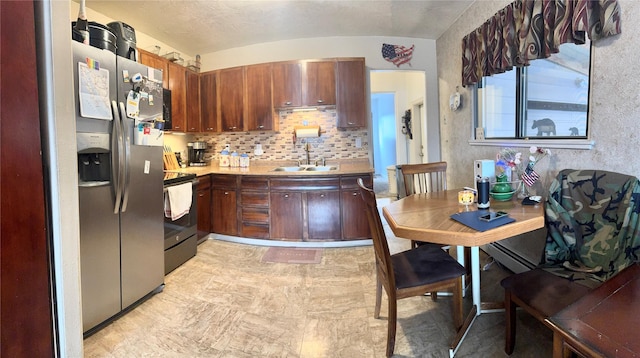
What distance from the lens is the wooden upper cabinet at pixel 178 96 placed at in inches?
138

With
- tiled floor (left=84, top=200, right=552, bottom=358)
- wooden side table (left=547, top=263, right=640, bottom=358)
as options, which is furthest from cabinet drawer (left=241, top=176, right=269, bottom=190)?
wooden side table (left=547, top=263, right=640, bottom=358)

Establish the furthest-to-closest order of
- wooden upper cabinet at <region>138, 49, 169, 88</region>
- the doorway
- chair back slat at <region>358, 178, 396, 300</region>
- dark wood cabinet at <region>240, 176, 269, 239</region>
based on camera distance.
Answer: the doorway → dark wood cabinet at <region>240, 176, 269, 239</region> → wooden upper cabinet at <region>138, 49, 169, 88</region> → chair back slat at <region>358, 178, 396, 300</region>

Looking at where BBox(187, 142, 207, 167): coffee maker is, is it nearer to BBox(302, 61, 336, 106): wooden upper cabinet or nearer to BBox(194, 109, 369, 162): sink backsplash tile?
BBox(194, 109, 369, 162): sink backsplash tile

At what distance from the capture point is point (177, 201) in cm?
266

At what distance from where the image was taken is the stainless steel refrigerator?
1757mm

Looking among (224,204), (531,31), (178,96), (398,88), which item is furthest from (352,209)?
(398,88)

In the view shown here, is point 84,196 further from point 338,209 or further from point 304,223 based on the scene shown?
point 338,209

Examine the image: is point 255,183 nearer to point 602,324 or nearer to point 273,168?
point 273,168

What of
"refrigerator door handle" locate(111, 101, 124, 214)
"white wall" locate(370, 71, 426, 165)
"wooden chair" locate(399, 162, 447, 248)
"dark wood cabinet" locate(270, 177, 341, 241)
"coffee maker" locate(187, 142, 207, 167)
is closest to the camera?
"refrigerator door handle" locate(111, 101, 124, 214)

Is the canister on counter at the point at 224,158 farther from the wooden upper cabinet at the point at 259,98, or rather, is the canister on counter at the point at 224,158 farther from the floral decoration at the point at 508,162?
Result: the floral decoration at the point at 508,162

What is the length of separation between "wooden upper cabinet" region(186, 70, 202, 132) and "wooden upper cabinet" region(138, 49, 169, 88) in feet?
1.26

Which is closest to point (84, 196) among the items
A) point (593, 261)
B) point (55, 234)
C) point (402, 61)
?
point (55, 234)

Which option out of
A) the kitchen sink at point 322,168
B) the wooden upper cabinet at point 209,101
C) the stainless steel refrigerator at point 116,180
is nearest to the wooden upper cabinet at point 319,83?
the kitchen sink at point 322,168

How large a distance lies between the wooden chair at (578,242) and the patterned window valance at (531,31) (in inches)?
33.1
